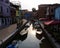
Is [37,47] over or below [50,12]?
below

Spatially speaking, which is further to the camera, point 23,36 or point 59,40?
point 23,36

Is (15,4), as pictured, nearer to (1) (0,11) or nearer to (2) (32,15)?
(1) (0,11)

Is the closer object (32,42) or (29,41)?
(32,42)

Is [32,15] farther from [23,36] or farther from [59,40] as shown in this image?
[59,40]

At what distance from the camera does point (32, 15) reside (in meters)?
135

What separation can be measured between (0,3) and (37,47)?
1953 cm

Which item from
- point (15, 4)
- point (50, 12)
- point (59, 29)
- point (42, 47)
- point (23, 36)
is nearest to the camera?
point (42, 47)

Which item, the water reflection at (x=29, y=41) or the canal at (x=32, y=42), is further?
the water reflection at (x=29, y=41)

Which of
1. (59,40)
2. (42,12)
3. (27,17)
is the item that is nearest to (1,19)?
(59,40)

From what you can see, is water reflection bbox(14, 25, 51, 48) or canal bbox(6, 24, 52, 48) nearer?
canal bbox(6, 24, 52, 48)

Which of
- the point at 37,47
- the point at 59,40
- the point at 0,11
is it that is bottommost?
the point at 37,47

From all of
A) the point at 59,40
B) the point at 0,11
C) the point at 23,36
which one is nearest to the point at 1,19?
the point at 0,11

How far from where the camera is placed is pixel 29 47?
2744cm

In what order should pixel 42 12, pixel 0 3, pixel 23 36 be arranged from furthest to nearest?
pixel 42 12 < pixel 0 3 < pixel 23 36
